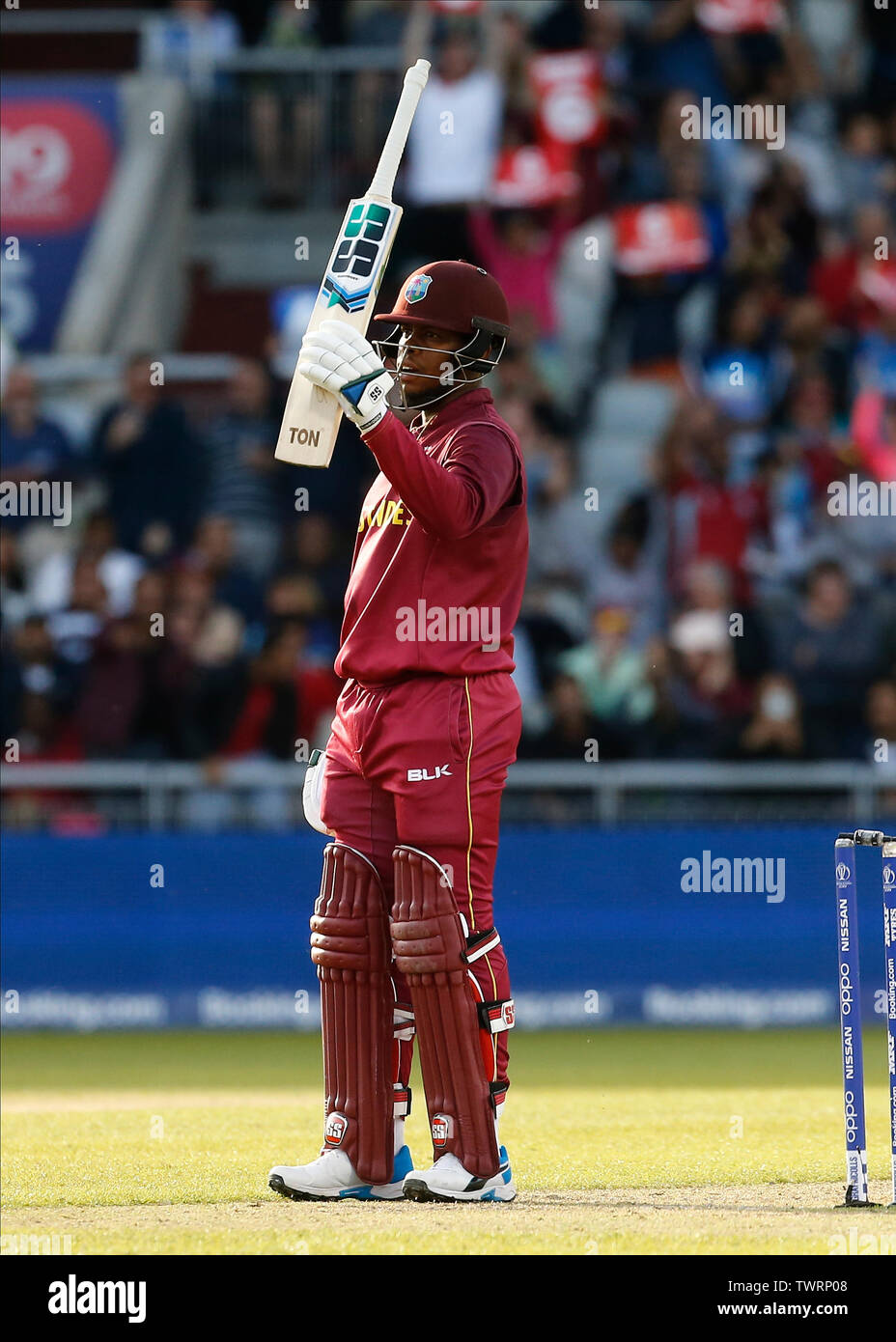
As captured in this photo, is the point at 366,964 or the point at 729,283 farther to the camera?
the point at 729,283

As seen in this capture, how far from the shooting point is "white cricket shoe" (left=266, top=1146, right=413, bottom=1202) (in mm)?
6457

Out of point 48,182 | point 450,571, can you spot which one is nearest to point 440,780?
point 450,571

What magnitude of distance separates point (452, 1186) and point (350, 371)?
223cm

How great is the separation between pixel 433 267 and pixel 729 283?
366 inches

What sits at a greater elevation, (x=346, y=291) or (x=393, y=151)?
(x=393, y=151)

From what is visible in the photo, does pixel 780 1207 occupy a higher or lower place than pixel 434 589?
lower

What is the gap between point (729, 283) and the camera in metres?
15.6

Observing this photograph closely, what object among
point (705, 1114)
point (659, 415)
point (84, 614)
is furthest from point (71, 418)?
point (705, 1114)

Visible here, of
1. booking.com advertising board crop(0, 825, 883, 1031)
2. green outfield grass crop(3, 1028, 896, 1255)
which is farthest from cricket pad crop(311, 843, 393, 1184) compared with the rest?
booking.com advertising board crop(0, 825, 883, 1031)

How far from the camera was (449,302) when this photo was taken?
6.59 meters

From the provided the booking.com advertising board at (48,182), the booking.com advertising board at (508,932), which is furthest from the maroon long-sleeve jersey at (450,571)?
the booking.com advertising board at (48,182)

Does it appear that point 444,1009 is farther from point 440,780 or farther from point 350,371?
point 350,371
